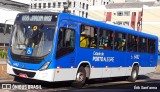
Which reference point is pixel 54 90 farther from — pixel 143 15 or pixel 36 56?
pixel 143 15

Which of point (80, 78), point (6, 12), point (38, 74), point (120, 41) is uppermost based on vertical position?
point (6, 12)

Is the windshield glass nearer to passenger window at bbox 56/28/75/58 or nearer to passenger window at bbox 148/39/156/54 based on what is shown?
passenger window at bbox 56/28/75/58

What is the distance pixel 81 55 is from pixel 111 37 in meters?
3.16

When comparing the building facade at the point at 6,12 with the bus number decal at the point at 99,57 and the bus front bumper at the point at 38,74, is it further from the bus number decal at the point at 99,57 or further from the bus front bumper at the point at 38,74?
the bus front bumper at the point at 38,74

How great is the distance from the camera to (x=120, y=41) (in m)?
19.5

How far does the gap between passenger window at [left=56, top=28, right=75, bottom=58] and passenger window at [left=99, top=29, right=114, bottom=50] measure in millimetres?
2463

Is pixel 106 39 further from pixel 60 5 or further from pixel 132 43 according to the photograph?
pixel 60 5

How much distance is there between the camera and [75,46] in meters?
15.2

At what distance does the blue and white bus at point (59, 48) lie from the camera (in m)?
14.0

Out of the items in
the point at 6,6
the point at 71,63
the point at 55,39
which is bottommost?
the point at 71,63

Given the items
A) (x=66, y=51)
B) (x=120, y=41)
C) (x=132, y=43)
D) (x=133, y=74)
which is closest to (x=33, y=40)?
(x=66, y=51)

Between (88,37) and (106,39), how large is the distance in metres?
1.91

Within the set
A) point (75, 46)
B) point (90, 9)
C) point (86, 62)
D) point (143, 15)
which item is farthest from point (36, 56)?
point (90, 9)

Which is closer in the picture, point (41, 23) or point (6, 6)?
point (41, 23)
